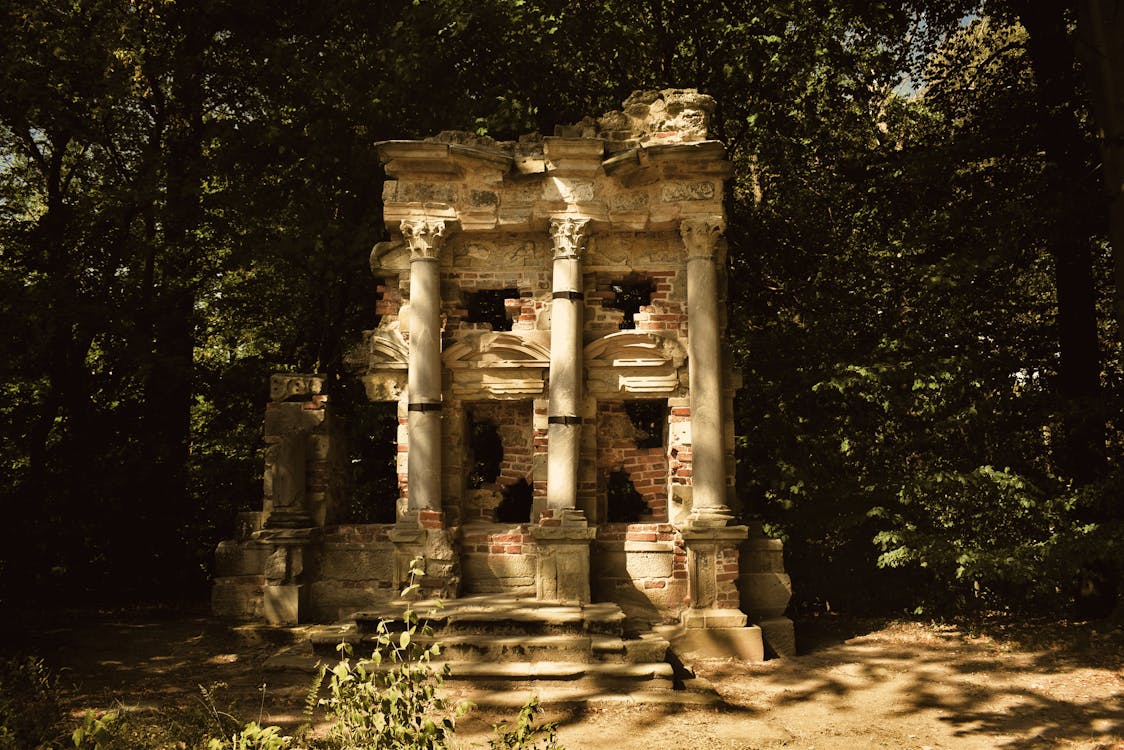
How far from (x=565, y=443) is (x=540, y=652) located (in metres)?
2.39

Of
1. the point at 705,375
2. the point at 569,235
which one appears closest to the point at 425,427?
the point at 569,235

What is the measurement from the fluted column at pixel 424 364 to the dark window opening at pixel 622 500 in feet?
18.6

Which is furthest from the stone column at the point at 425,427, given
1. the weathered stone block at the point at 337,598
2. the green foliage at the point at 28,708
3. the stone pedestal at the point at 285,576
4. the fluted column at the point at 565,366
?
the green foliage at the point at 28,708

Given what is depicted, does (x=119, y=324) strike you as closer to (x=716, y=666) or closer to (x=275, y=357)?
(x=275, y=357)

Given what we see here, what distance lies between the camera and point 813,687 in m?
8.25

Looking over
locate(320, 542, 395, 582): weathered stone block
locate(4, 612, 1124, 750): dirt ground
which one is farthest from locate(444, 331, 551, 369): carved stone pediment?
locate(4, 612, 1124, 750): dirt ground

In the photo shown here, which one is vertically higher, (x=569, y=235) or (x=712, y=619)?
(x=569, y=235)

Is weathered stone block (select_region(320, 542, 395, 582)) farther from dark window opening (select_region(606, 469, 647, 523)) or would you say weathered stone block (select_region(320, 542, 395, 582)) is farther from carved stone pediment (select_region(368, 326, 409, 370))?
dark window opening (select_region(606, 469, 647, 523))

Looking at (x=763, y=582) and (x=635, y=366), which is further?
(x=635, y=366)

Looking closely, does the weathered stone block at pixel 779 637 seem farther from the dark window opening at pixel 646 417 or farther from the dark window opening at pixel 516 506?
the dark window opening at pixel 646 417

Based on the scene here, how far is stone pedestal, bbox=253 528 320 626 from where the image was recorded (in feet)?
34.1

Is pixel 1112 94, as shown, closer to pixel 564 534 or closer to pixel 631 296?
pixel 564 534

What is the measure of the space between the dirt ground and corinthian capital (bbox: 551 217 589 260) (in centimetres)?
473

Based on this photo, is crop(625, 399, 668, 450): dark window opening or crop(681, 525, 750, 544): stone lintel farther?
crop(625, 399, 668, 450): dark window opening
